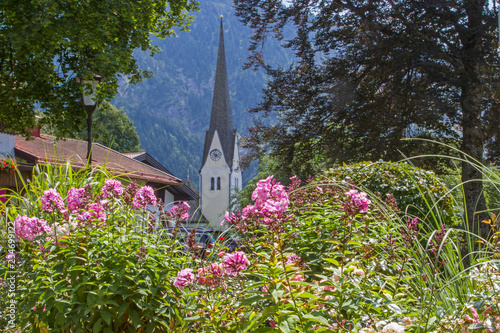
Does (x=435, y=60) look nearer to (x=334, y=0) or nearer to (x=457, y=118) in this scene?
(x=457, y=118)

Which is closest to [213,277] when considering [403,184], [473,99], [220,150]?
[403,184]

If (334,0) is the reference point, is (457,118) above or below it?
below

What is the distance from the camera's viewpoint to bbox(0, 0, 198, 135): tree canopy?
11.2 metres

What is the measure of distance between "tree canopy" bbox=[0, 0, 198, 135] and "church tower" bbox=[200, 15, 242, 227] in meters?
46.9

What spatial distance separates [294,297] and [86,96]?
945cm

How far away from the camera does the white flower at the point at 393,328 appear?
1.87 m

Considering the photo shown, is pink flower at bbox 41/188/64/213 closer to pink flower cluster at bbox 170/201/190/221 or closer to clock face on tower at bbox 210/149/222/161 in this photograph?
pink flower cluster at bbox 170/201/190/221

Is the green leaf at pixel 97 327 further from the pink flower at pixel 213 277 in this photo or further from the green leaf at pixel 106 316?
the pink flower at pixel 213 277

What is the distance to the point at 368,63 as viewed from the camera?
1125cm

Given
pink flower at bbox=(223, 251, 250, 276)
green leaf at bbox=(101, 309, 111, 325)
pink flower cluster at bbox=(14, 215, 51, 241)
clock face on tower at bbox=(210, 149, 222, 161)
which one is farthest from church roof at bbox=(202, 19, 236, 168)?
pink flower at bbox=(223, 251, 250, 276)

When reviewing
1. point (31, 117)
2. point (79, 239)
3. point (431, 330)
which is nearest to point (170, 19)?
point (31, 117)

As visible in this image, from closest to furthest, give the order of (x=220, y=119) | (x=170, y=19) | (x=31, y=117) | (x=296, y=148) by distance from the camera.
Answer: (x=296, y=148) < (x=31, y=117) < (x=170, y=19) < (x=220, y=119)

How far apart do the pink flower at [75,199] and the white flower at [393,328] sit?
6.51 ft

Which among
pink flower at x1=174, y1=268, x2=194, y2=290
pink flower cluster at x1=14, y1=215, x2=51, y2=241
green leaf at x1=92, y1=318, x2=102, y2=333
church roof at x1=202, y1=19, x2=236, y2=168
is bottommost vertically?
green leaf at x1=92, y1=318, x2=102, y2=333
